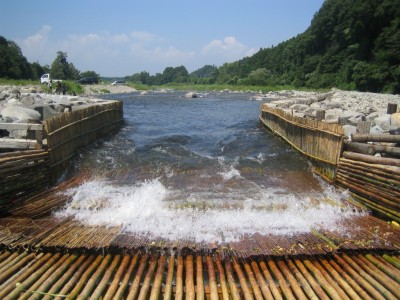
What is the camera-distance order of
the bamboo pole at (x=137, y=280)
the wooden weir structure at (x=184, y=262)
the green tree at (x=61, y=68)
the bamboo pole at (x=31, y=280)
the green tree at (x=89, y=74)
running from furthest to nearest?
the green tree at (x=89, y=74)
the green tree at (x=61, y=68)
the wooden weir structure at (x=184, y=262)
the bamboo pole at (x=137, y=280)
the bamboo pole at (x=31, y=280)

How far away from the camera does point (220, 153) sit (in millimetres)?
14750

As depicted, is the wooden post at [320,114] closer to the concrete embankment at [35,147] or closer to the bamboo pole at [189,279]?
the concrete embankment at [35,147]

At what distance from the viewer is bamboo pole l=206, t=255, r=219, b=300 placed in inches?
180

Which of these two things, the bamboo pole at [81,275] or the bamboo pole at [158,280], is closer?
the bamboo pole at [158,280]

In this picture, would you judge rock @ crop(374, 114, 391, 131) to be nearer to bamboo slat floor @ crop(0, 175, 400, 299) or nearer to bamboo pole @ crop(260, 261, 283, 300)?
bamboo slat floor @ crop(0, 175, 400, 299)

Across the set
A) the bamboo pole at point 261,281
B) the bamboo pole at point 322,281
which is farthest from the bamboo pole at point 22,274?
the bamboo pole at point 322,281

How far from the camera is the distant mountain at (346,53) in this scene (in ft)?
153

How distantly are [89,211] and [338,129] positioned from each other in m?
7.05

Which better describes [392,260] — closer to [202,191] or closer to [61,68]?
[202,191]

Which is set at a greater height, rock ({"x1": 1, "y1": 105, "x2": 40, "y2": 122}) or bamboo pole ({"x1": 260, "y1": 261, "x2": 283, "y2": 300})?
rock ({"x1": 1, "y1": 105, "x2": 40, "y2": 122})

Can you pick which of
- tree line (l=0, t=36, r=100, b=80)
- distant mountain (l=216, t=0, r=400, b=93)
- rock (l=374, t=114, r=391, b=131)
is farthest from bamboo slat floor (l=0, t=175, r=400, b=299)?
tree line (l=0, t=36, r=100, b=80)

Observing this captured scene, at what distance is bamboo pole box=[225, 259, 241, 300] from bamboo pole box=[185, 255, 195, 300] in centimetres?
56

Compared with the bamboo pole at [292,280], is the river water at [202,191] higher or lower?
lower

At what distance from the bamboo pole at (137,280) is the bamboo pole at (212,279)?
106cm
